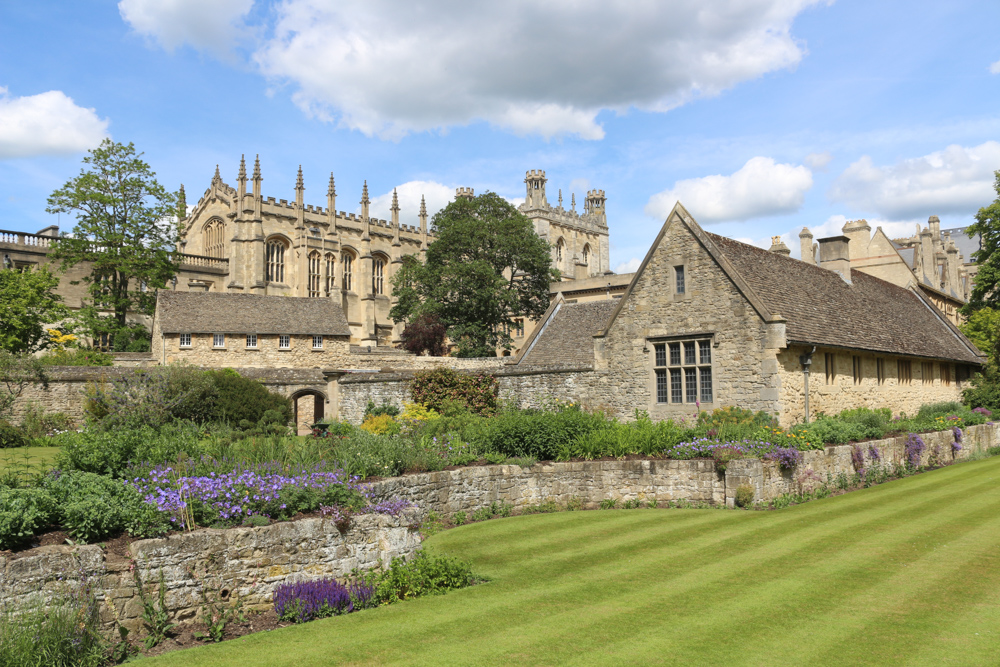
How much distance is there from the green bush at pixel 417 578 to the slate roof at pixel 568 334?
16.6 m

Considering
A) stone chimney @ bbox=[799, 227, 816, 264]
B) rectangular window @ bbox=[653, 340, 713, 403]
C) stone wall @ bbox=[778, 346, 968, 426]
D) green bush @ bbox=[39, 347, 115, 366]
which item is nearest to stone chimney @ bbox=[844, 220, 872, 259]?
stone chimney @ bbox=[799, 227, 816, 264]

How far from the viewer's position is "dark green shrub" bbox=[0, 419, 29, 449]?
2235 cm

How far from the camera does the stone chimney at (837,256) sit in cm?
2698

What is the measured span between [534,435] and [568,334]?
12476mm

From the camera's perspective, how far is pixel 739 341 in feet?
62.4

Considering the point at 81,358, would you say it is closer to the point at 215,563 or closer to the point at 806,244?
the point at 215,563

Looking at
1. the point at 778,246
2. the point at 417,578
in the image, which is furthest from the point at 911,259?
the point at 417,578

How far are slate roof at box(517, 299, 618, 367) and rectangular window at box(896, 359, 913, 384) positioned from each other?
373 inches

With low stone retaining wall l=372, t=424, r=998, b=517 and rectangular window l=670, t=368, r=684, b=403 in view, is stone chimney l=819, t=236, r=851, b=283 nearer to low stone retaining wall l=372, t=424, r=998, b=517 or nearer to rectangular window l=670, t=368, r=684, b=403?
rectangular window l=670, t=368, r=684, b=403

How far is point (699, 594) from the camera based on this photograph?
8.60m

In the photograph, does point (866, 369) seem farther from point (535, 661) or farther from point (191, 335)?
point (191, 335)

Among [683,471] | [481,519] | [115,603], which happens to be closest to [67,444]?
[115,603]

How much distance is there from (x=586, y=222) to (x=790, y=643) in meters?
97.3

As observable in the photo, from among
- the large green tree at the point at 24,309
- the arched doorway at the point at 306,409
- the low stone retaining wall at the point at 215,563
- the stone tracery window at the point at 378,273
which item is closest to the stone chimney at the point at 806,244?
the arched doorway at the point at 306,409
